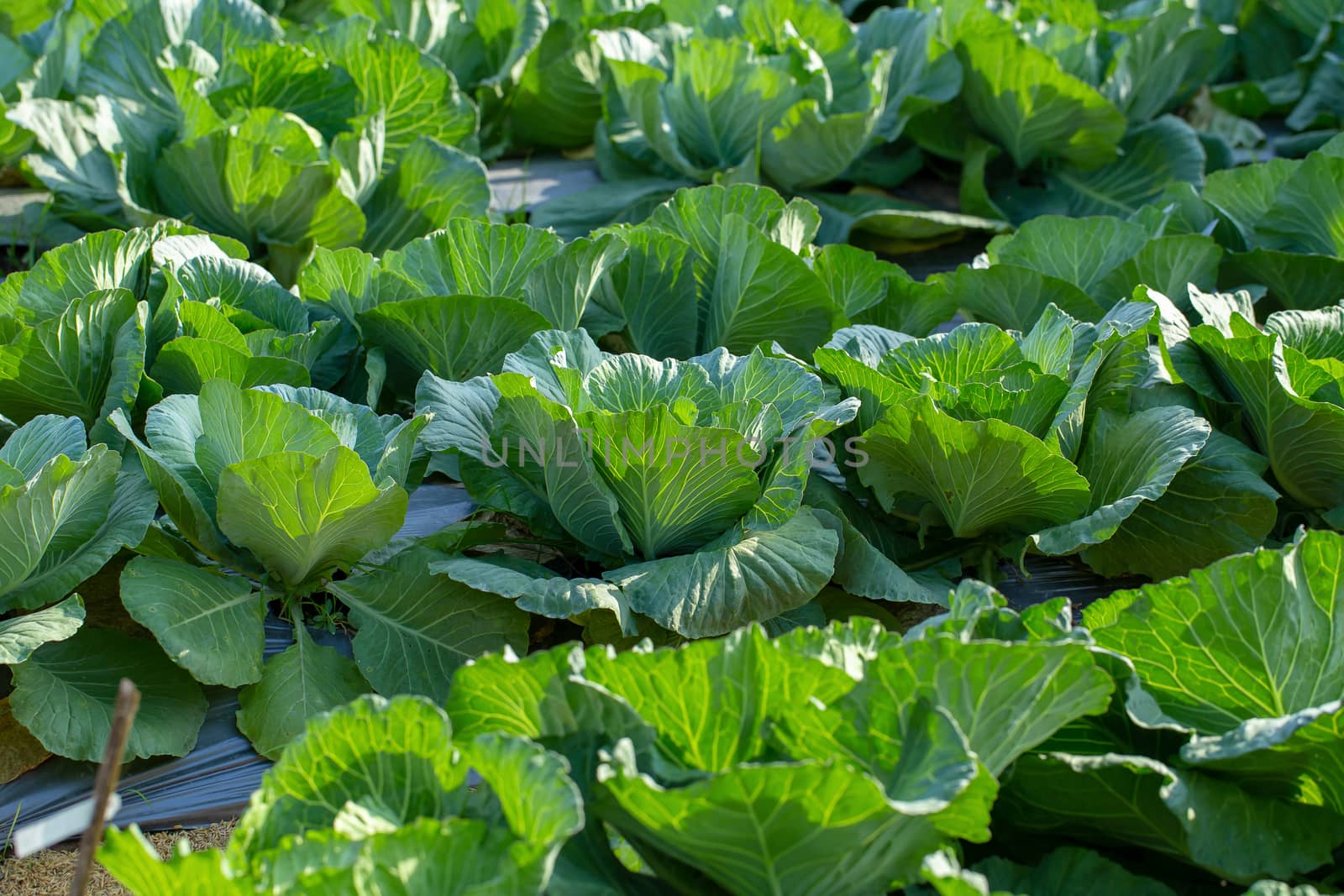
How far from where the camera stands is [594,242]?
2.67 m

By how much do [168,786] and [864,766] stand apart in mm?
1266

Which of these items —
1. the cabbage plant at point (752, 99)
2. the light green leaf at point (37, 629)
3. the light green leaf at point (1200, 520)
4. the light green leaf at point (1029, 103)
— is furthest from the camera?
the light green leaf at point (1029, 103)

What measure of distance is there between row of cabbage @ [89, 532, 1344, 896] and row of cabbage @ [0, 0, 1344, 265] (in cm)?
210

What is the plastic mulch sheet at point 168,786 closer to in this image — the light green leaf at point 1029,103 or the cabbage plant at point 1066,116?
the cabbage plant at point 1066,116

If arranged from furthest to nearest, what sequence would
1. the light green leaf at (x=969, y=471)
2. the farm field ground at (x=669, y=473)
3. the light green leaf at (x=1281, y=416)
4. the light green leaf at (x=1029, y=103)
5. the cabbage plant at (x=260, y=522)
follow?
the light green leaf at (x=1029, y=103) → the light green leaf at (x=1281, y=416) → the light green leaf at (x=969, y=471) → the cabbage plant at (x=260, y=522) → the farm field ground at (x=669, y=473)

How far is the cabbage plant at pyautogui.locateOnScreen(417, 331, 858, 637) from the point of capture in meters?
2.19

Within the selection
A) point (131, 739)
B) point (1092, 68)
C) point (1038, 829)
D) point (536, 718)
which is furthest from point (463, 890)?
point (1092, 68)

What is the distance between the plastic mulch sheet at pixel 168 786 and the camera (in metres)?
2.16

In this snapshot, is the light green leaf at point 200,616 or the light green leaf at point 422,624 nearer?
the light green leaf at point 200,616

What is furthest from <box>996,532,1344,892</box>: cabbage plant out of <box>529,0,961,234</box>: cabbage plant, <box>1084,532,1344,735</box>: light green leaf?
<box>529,0,961,234</box>: cabbage plant

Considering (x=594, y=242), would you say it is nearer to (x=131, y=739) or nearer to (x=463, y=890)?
(x=131, y=739)

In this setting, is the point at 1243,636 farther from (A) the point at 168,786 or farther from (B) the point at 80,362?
(B) the point at 80,362

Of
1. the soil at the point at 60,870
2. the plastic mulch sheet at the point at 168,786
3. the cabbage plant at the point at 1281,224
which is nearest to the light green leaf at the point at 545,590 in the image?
the plastic mulch sheet at the point at 168,786

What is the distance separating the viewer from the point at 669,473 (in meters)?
2.20
